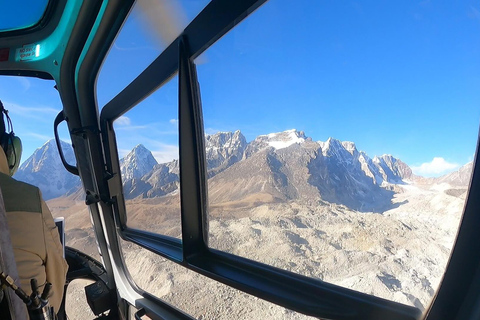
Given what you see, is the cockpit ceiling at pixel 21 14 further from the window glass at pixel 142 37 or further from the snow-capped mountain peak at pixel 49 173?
the snow-capped mountain peak at pixel 49 173

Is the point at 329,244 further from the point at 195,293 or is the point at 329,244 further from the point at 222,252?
the point at 195,293

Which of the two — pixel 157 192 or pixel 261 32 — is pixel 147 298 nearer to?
pixel 157 192

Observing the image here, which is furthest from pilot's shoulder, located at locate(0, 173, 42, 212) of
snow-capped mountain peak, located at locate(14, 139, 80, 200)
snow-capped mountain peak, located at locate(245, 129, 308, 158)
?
snow-capped mountain peak, located at locate(14, 139, 80, 200)

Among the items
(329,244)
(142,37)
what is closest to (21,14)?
(142,37)

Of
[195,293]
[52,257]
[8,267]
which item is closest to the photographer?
[8,267]

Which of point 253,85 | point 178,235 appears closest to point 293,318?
point 178,235

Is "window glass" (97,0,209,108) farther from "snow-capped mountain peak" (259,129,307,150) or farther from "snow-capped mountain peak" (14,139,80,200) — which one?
"snow-capped mountain peak" (14,139,80,200)
